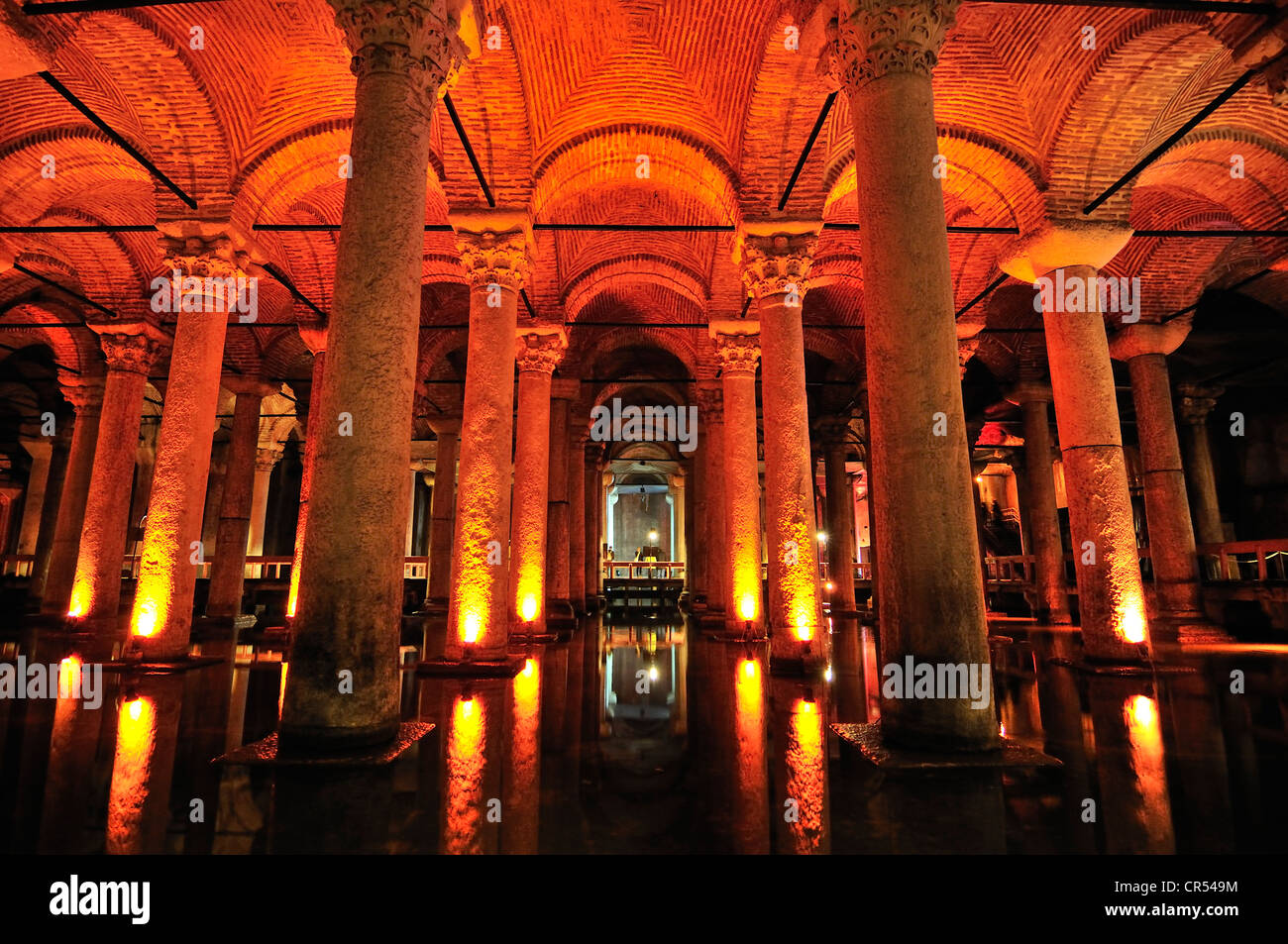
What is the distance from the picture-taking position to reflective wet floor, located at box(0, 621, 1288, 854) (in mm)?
2658

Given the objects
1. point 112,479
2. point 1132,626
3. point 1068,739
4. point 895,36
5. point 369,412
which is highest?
point 895,36

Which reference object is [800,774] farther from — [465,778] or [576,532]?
[576,532]

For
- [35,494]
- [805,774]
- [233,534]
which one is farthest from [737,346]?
[35,494]

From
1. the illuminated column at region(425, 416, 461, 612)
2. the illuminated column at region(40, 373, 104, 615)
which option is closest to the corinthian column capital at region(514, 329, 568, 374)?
the illuminated column at region(425, 416, 461, 612)

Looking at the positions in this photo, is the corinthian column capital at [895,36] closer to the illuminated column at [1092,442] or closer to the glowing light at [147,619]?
the illuminated column at [1092,442]

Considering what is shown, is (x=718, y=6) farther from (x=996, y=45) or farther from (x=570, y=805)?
(x=570, y=805)

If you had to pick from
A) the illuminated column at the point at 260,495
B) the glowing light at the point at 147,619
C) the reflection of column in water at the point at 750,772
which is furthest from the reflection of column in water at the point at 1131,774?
the illuminated column at the point at 260,495

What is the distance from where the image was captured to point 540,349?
1136 centimetres

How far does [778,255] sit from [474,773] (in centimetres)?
696

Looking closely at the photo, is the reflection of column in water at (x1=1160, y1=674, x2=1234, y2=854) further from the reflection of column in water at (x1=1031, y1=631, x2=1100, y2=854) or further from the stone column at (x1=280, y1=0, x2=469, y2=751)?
the stone column at (x1=280, y1=0, x2=469, y2=751)

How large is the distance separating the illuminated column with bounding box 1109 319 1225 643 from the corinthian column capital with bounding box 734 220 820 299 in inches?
283

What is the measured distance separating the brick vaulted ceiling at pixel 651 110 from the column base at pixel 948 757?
6338 millimetres

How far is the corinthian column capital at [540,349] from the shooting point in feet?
37.0

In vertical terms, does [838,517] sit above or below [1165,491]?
above
